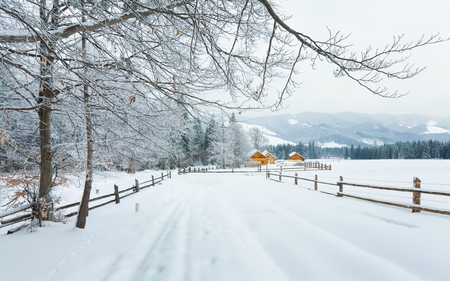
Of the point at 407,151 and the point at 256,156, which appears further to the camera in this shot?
the point at 407,151

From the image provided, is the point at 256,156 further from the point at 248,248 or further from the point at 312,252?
the point at 312,252

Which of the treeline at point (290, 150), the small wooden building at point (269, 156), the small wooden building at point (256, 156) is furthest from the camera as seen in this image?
the treeline at point (290, 150)

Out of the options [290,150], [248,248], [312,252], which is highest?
[290,150]

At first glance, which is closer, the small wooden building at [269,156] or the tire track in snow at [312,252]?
the tire track in snow at [312,252]

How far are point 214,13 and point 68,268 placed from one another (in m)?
5.32

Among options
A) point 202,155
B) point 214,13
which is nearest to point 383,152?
point 202,155

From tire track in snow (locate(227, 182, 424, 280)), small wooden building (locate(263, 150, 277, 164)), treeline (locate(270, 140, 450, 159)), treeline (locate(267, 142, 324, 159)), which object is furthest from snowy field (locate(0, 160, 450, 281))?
treeline (locate(270, 140, 450, 159))

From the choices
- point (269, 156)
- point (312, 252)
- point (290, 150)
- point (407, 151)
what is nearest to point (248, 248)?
point (312, 252)

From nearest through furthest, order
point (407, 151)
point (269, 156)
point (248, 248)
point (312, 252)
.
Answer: point (312, 252), point (248, 248), point (269, 156), point (407, 151)

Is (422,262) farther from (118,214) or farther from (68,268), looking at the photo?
(118,214)

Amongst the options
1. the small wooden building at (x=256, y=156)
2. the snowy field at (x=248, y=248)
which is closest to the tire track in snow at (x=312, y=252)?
the snowy field at (x=248, y=248)

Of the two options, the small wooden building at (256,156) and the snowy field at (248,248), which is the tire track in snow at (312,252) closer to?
the snowy field at (248,248)

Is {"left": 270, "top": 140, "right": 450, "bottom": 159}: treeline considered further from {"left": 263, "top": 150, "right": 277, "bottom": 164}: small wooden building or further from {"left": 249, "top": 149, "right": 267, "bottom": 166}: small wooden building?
{"left": 249, "top": 149, "right": 267, "bottom": 166}: small wooden building

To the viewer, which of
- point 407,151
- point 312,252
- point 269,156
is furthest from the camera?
point 407,151
